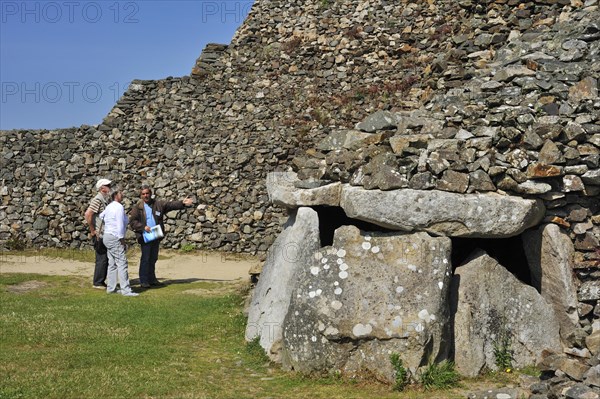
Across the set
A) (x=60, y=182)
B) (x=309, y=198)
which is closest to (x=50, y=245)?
(x=60, y=182)

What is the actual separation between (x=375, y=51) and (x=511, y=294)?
15.3 meters

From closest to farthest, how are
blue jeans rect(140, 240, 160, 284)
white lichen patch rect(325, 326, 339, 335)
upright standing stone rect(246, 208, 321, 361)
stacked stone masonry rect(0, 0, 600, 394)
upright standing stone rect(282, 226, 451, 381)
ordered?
upright standing stone rect(282, 226, 451, 381)
white lichen patch rect(325, 326, 339, 335)
upright standing stone rect(246, 208, 321, 361)
blue jeans rect(140, 240, 160, 284)
stacked stone masonry rect(0, 0, 600, 394)

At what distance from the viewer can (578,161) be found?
8992mm

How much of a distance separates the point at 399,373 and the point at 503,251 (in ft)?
11.8

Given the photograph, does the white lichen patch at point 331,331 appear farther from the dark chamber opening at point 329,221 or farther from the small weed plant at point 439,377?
the dark chamber opening at point 329,221

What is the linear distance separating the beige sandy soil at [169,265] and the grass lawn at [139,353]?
13.0 feet

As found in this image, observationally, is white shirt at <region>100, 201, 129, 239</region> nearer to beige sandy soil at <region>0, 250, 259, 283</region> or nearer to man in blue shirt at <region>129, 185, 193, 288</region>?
man in blue shirt at <region>129, 185, 193, 288</region>

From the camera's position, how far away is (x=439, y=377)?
8.05m

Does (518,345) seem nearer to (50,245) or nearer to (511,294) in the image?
(511,294)

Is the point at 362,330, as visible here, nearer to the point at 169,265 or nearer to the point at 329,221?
the point at 329,221

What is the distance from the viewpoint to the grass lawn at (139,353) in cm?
785

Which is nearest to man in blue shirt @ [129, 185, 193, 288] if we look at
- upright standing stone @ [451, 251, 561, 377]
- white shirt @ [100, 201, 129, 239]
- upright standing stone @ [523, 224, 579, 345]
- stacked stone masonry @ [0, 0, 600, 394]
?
white shirt @ [100, 201, 129, 239]

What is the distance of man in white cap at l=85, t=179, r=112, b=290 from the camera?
49.5 ft

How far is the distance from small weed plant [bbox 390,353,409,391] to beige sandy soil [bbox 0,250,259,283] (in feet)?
31.1
